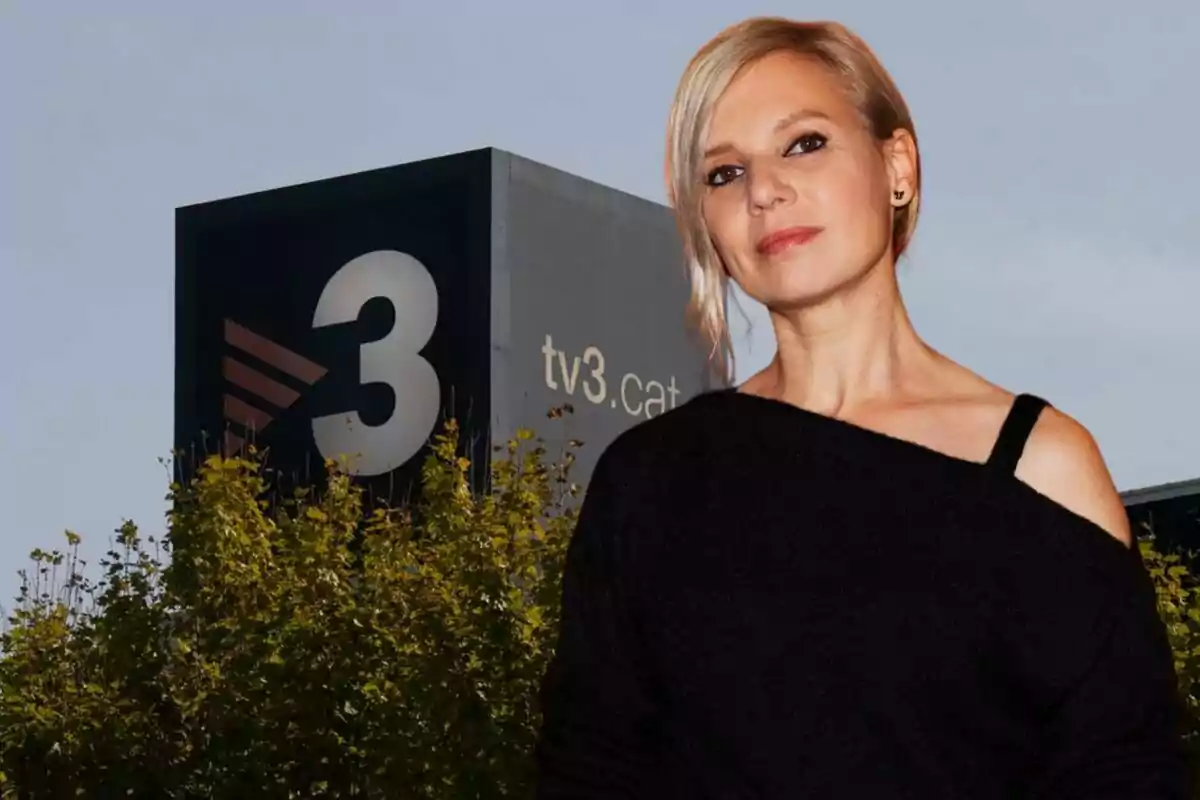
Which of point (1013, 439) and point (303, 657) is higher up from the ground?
point (303, 657)

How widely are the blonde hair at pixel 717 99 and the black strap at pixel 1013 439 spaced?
402 mm

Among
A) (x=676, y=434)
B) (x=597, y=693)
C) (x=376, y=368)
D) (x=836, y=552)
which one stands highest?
(x=376, y=368)

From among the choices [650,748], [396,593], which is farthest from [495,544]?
[650,748]

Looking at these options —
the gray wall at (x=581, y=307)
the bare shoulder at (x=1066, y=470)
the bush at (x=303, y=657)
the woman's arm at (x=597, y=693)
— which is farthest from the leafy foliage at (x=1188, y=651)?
the gray wall at (x=581, y=307)

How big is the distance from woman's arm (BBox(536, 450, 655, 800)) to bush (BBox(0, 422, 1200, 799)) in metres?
11.1

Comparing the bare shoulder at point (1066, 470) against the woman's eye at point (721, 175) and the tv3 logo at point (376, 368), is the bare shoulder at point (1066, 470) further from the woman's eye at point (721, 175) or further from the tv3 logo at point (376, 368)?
the tv3 logo at point (376, 368)

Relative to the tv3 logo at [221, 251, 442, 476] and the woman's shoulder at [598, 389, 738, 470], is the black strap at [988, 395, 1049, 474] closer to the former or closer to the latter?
the woman's shoulder at [598, 389, 738, 470]

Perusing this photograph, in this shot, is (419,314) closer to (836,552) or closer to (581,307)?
(581,307)

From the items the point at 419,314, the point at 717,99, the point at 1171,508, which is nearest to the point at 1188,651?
the point at 717,99

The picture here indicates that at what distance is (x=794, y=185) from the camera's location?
3.49 m

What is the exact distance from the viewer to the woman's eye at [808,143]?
3.53 m

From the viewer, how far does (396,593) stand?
1736cm

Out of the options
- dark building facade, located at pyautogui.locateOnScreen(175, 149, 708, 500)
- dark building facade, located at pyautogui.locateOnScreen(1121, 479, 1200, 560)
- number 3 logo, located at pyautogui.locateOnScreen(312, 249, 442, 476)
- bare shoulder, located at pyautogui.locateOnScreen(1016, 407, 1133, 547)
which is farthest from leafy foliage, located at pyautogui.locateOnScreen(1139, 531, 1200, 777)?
number 3 logo, located at pyautogui.locateOnScreen(312, 249, 442, 476)

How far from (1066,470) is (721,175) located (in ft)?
2.57
